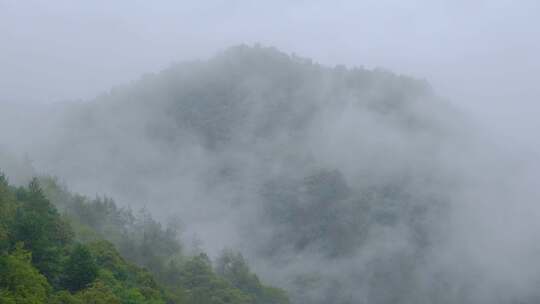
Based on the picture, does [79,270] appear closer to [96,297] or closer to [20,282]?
[96,297]

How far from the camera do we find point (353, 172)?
15612cm


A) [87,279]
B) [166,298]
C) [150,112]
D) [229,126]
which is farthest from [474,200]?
[87,279]

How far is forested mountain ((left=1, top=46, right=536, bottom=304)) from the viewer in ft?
353

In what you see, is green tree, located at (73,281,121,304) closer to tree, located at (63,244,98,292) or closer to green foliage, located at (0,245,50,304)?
green foliage, located at (0,245,50,304)

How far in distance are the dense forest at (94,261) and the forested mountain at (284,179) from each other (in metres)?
0.41

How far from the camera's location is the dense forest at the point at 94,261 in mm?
32219

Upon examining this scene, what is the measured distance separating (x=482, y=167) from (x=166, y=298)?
435 ft

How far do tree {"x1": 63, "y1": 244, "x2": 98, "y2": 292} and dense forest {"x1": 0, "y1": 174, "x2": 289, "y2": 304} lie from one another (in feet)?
0.16

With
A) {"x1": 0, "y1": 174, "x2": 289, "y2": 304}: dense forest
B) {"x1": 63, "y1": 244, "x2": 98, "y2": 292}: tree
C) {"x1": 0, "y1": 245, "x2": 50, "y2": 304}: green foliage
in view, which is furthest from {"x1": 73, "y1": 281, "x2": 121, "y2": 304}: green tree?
{"x1": 63, "y1": 244, "x2": 98, "y2": 292}: tree

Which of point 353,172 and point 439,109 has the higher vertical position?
point 439,109

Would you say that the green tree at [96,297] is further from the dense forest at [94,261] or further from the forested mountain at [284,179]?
the forested mountain at [284,179]

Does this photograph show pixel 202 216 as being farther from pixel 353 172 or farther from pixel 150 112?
pixel 150 112

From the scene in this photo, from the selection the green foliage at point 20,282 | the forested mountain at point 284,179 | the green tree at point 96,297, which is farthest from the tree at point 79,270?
the forested mountain at point 284,179

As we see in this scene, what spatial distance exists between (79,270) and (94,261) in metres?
1.73
